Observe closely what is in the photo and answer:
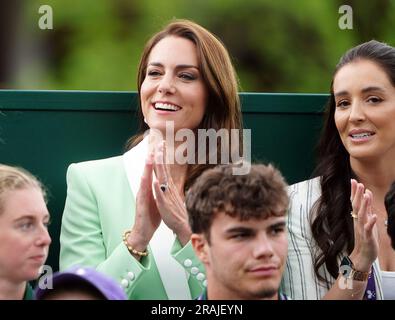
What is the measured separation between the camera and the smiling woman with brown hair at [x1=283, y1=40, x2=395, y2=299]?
13.5 feet

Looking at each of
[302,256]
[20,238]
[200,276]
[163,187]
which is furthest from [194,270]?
[20,238]

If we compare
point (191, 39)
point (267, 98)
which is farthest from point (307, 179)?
point (191, 39)

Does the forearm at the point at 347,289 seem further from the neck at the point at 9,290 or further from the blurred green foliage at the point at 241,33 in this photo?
the blurred green foliage at the point at 241,33

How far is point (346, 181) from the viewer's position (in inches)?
170

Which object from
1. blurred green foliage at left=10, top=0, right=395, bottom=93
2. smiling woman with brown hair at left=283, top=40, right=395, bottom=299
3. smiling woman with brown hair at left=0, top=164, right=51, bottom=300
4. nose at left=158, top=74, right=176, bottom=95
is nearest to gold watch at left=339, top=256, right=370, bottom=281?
smiling woman with brown hair at left=283, top=40, right=395, bottom=299

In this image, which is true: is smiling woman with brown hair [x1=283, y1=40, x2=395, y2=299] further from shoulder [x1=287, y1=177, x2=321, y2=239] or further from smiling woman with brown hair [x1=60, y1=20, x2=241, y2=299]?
smiling woman with brown hair [x1=60, y1=20, x2=241, y2=299]

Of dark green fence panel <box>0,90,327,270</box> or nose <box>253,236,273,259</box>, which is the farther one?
dark green fence panel <box>0,90,327,270</box>

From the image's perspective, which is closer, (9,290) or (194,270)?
(9,290)

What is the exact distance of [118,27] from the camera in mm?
6414

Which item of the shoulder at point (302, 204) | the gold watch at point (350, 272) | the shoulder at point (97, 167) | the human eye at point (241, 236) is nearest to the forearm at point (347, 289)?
the gold watch at point (350, 272)

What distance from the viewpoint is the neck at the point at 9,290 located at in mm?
3622

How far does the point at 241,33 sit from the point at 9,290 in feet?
10.2

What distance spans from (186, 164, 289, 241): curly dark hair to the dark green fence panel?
83 centimetres

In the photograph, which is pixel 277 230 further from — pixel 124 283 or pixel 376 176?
pixel 376 176
